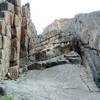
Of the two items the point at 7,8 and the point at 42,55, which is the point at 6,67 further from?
the point at 42,55

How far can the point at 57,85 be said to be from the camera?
10.3m

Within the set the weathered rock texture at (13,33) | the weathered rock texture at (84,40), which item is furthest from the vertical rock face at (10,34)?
the weathered rock texture at (84,40)

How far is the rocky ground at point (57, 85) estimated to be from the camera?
8658mm

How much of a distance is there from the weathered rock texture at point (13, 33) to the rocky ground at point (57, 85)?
12187 millimetres

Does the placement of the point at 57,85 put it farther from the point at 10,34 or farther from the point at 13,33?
the point at 13,33

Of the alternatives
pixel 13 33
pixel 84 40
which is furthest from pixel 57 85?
pixel 13 33

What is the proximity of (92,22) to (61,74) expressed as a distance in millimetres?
4733

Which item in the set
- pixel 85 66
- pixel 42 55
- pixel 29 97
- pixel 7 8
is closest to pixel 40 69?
pixel 85 66

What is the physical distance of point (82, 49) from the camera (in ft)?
A: 46.8

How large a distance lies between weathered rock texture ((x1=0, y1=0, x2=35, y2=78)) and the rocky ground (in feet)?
40.0

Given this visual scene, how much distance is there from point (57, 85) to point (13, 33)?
1936 cm

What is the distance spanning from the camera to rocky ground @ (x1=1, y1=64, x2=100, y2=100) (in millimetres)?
8658

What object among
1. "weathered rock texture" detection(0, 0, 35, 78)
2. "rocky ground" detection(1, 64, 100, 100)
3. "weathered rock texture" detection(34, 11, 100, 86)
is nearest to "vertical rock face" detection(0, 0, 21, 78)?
"weathered rock texture" detection(0, 0, 35, 78)

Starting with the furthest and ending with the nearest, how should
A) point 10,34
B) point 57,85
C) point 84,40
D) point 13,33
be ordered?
1. point 13,33
2. point 10,34
3. point 84,40
4. point 57,85
